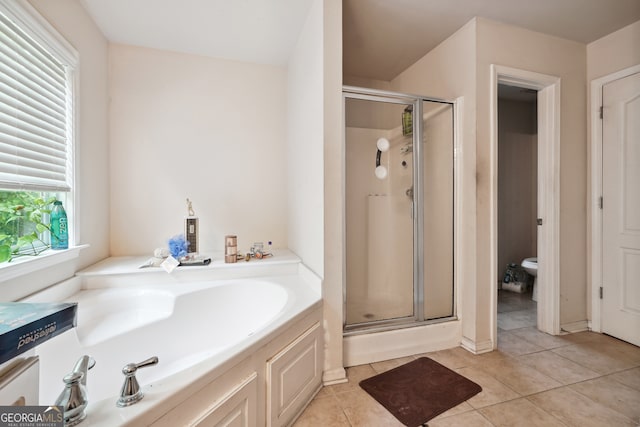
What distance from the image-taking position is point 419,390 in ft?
5.29

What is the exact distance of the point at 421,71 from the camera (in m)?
2.65

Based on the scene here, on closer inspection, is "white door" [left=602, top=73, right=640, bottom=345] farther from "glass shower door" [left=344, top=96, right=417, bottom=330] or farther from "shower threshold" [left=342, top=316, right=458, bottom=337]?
"glass shower door" [left=344, top=96, right=417, bottom=330]

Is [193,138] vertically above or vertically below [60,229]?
above

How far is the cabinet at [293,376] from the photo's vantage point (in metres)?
1.21

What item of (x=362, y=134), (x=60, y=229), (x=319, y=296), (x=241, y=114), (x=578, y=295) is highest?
(x=241, y=114)

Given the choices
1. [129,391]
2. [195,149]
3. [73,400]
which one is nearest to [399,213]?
[195,149]

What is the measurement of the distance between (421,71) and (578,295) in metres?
2.50

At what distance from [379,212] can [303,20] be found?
161 cm

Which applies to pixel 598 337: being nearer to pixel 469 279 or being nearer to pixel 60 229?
pixel 469 279

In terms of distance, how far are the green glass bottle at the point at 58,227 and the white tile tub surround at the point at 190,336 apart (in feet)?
0.80

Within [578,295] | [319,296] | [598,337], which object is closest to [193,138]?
[319,296]

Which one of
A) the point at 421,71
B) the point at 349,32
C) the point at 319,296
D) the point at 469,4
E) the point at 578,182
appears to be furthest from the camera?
the point at 421,71

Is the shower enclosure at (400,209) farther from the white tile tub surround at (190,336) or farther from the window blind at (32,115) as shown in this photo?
the window blind at (32,115)

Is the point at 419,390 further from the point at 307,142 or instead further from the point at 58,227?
the point at 58,227
